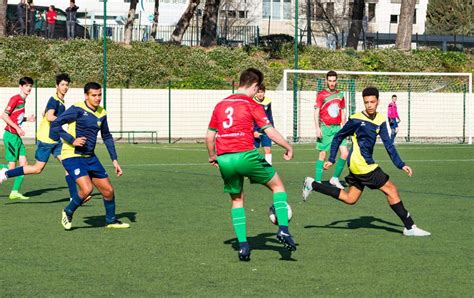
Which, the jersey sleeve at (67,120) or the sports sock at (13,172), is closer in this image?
the jersey sleeve at (67,120)

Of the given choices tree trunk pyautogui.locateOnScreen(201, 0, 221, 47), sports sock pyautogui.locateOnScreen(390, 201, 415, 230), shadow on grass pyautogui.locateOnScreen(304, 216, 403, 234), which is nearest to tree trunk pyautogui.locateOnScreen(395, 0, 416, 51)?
tree trunk pyautogui.locateOnScreen(201, 0, 221, 47)

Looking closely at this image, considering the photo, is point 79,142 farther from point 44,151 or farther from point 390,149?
point 390,149

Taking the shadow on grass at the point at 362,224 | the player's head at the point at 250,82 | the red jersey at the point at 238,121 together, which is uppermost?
the player's head at the point at 250,82

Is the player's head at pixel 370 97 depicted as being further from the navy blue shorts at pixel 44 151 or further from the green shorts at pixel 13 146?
the green shorts at pixel 13 146

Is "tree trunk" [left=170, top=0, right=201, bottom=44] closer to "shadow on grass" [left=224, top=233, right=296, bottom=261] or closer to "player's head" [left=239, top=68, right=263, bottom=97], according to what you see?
"shadow on grass" [left=224, top=233, right=296, bottom=261]

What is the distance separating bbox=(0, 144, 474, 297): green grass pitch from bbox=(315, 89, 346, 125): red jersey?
1407 millimetres

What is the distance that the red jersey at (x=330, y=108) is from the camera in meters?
17.3

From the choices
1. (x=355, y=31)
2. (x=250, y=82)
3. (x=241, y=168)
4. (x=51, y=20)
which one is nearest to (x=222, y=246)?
(x=241, y=168)

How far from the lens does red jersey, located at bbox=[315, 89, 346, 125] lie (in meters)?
17.3

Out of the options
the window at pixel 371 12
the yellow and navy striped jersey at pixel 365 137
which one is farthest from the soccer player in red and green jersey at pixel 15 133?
the window at pixel 371 12

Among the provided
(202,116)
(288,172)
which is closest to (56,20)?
(202,116)

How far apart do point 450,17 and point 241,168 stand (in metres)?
84.2

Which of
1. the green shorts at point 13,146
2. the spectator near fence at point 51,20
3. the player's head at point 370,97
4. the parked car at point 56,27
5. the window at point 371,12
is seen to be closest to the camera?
the player's head at point 370,97

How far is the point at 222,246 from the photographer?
420 inches
